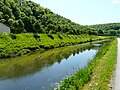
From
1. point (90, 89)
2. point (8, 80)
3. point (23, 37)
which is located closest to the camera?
point (90, 89)

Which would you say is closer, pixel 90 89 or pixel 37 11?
pixel 90 89

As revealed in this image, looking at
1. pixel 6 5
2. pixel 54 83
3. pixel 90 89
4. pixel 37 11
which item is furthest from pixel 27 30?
pixel 90 89

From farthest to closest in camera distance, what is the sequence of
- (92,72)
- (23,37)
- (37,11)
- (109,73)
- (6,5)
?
(37,11) → (6,5) → (23,37) → (92,72) → (109,73)

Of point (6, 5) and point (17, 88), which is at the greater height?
point (6, 5)

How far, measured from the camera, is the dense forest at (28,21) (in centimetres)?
9194

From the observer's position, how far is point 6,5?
502ft

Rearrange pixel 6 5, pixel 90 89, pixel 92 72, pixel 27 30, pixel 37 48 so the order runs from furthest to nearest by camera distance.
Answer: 1. pixel 6 5
2. pixel 27 30
3. pixel 37 48
4. pixel 92 72
5. pixel 90 89

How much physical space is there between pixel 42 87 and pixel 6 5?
451 feet

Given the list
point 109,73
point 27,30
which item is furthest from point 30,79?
point 27,30

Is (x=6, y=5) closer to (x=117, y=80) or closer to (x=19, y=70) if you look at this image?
(x=19, y=70)

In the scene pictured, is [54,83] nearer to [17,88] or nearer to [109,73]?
[17,88]

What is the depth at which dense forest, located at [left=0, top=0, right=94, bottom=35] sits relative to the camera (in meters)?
91.9

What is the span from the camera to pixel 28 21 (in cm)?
10769

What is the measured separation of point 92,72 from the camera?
21.6 metres
